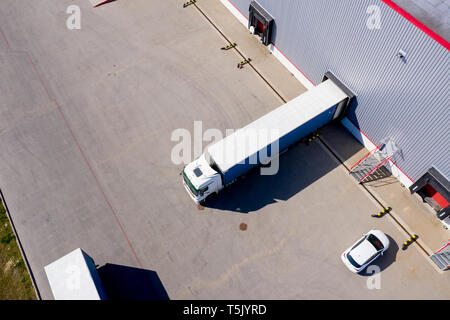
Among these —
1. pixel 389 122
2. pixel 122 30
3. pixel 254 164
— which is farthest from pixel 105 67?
pixel 389 122

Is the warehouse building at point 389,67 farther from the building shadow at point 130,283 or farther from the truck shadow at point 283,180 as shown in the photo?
the building shadow at point 130,283

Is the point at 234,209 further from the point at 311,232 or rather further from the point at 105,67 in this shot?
the point at 105,67

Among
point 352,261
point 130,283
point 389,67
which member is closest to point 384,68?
point 389,67

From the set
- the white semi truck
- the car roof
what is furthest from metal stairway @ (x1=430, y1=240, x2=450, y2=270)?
the white semi truck

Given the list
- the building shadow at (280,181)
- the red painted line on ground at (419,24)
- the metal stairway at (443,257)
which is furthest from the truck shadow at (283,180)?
the red painted line on ground at (419,24)

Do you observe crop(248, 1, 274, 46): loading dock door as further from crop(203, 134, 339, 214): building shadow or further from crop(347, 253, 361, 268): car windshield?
crop(347, 253, 361, 268): car windshield

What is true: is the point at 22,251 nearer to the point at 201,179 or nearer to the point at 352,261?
the point at 201,179

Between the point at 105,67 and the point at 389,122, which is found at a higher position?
the point at 389,122
